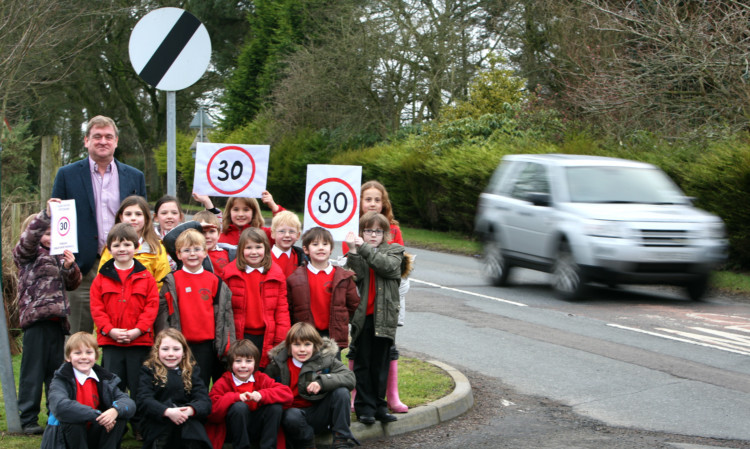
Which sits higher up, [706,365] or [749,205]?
[749,205]

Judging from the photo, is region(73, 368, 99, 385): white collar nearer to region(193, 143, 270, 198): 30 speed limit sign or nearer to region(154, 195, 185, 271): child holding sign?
region(154, 195, 185, 271): child holding sign

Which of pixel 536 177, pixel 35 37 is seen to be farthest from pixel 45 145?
pixel 536 177

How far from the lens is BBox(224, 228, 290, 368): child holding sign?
6.37 meters

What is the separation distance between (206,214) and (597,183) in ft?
29.1

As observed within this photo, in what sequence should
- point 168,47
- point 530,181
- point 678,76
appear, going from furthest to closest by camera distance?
point 678,76, point 530,181, point 168,47

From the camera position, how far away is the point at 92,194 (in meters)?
6.59

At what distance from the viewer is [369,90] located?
123ft

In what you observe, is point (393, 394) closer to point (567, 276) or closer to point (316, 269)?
point (316, 269)

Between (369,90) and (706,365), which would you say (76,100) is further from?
(706,365)

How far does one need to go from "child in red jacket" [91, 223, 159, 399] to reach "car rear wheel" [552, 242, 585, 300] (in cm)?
849

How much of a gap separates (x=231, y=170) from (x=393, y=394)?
206 centimetres

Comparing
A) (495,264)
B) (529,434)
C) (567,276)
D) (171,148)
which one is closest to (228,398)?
(171,148)

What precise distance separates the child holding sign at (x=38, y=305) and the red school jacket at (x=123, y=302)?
34 cm

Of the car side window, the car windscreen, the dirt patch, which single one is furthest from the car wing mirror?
the dirt patch
